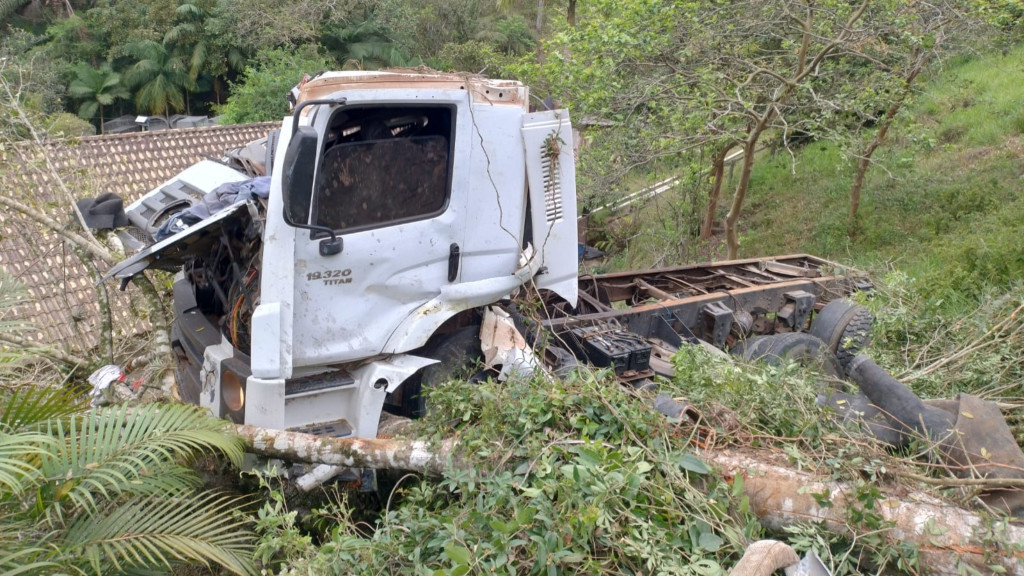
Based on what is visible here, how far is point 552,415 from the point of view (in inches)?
135

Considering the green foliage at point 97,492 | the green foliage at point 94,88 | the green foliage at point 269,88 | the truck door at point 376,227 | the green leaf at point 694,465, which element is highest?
the truck door at point 376,227

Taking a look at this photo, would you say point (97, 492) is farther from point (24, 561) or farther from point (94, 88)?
point (94, 88)

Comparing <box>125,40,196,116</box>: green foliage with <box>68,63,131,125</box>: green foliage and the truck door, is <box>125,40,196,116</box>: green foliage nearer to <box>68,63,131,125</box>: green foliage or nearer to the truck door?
<box>68,63,131,125</box>: green foliage

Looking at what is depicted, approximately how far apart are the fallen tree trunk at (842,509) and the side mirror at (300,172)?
1.16 m

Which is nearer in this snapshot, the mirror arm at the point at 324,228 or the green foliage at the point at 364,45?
the mirror arm at the point at 324,228

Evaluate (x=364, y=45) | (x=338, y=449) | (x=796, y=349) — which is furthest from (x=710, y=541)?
(x=364, y=45)

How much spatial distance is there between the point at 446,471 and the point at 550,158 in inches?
83.7

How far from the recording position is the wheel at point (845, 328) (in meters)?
→ 5.86

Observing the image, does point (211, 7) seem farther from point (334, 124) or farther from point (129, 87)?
point (334, 124)

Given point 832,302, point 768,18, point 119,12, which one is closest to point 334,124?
point 832,302

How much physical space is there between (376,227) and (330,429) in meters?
1.17

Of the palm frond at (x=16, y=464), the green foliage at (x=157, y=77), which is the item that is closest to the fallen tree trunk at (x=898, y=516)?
the palm frond at (x=16, y=464)

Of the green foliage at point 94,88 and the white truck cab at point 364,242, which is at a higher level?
the white truck cab at point 364,242

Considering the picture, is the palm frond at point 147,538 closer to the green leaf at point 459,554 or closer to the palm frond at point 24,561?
the palm frond at point 24,561
